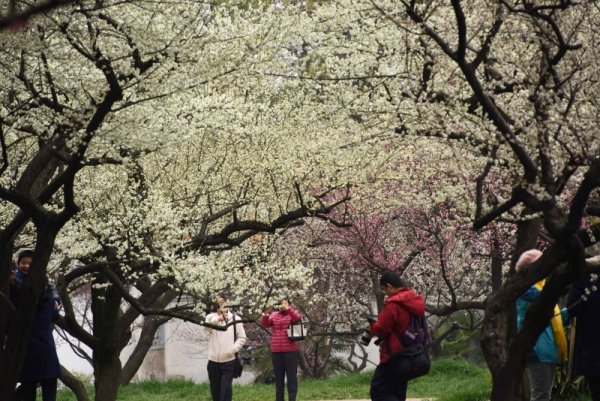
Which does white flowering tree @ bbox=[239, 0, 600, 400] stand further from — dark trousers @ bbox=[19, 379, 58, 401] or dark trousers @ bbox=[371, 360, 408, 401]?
dark trousers @ bbox=[19, 379, 58, 401]

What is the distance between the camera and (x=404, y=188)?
17.0 m

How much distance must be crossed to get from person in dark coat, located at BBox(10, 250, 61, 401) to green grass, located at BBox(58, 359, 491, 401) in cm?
823

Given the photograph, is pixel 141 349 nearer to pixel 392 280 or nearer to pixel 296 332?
pixel 296 332

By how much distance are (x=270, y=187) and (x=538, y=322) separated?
328 inches

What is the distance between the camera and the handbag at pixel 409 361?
31.5ft

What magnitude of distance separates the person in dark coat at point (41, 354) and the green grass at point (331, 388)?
823 centimetres

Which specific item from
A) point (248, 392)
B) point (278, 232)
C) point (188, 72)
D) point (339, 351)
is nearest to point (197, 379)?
point (339, 351)

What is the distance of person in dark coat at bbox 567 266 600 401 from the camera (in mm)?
8180

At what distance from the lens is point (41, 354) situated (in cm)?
981

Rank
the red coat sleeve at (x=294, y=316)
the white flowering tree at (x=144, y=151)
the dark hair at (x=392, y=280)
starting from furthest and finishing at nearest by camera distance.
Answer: the red coat sleeve at (x=294, y=316)
the dark hair at (x=392, y=280)
the white flowering tree at (x=144, y=151)

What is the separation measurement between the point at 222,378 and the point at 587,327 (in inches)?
289

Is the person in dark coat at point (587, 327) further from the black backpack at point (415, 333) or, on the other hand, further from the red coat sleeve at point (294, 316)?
the red coat sleeve at point (294, 316)

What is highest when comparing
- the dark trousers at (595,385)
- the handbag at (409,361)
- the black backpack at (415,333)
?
the black backpack at (415,333)

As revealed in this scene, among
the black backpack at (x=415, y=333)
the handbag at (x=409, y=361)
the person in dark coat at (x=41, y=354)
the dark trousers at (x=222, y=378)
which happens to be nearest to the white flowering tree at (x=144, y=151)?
the person in dark coat at (x=41, y=354)
